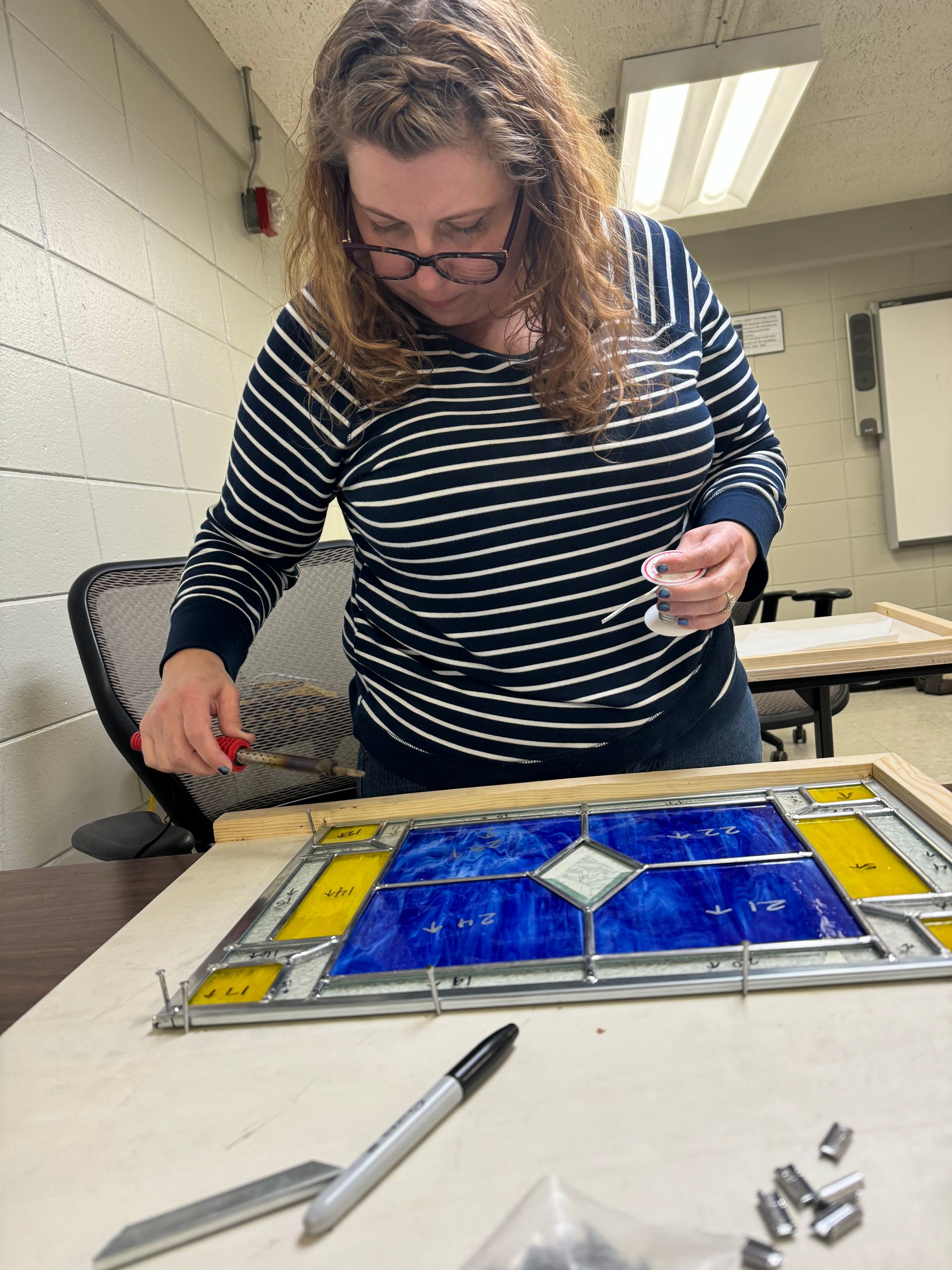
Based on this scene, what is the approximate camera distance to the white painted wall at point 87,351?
4.53 ft

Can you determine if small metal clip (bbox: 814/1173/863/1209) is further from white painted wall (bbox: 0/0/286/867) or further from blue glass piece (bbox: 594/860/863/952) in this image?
white painted wall (bbox: 0/0/286/867)

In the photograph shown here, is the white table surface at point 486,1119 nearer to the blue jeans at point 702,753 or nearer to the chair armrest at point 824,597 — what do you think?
the blue jeans at point 702,753

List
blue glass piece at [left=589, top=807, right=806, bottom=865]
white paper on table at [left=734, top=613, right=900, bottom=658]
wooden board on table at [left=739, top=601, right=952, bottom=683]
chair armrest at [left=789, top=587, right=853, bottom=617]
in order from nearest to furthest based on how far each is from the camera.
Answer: blue glass piece at [left=589, top=807, right=806, bottom=865] < wooden board on table at [left=739, top=601, right=952, bottom=683] < white paper on table at [left=734, top=613, right=900, bottom=658] < chair armrest at [left=789, top=587, right=853, bottom=617]

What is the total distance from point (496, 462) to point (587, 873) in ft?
1.27

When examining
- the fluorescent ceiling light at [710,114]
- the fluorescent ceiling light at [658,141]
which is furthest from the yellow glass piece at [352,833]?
the fluorescent ceiling light at [658,141]

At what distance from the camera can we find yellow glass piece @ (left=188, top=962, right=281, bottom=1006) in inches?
21.8

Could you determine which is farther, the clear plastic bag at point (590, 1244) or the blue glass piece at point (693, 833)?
the blue glass piece at point (693, 833)

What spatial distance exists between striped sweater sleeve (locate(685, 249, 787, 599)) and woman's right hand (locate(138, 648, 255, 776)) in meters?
0.51

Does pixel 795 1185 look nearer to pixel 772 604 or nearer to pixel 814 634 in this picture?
pixel 814 634

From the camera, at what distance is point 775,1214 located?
350 millimetres

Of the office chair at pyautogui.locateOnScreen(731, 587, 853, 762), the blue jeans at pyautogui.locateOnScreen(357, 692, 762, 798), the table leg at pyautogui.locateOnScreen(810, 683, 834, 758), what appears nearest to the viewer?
the blue jeans at pyautogui.locateOnScreen(357, 692, 762, 798)

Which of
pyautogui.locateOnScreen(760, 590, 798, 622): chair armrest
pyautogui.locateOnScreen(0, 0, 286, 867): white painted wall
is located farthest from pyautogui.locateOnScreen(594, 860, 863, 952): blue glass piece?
pyautogui.locateOnScreen(760, 590, 798, 622): chair armrest

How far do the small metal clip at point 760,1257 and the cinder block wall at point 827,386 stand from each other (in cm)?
477

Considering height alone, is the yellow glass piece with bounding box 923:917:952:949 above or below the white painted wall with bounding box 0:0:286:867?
below
